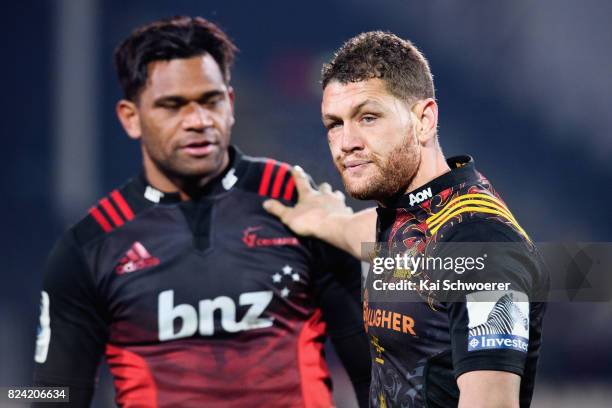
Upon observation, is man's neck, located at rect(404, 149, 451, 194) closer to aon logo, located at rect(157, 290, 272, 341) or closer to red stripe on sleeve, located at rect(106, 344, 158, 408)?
aon logo, located at rect(157, 290, 272, 341)

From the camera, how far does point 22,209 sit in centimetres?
579

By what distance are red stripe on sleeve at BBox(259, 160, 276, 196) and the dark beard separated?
974mm

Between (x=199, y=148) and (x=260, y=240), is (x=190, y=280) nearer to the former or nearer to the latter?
(x=260, y=240)

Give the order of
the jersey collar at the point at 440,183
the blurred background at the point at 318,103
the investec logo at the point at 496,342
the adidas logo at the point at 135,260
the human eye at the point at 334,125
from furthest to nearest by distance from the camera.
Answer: the blurred background at the point at 318,103
the adidas logo at the point at 135,260
the human eye at the point at 334,125
the jersey collar at the point at 440,183
the investec logo at the point at 496,342

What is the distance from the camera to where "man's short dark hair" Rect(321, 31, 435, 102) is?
2.56 meters

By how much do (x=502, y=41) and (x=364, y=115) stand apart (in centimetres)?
333

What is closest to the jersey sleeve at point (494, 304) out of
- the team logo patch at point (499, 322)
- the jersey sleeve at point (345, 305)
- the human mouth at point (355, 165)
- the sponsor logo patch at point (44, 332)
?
the team logo patch at point (499, 322)

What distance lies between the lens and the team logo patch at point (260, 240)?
3451mm

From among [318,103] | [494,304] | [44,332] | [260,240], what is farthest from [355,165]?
[318,103]

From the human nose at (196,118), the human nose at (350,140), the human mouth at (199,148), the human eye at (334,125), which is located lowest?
the human nose at (350,140)

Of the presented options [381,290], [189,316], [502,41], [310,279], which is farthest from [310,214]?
[502,41]

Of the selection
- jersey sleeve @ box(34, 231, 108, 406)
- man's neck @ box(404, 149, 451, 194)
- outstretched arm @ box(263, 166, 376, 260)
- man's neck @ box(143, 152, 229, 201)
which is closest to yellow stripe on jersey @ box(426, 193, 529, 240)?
man's neck @ box(404, 149, 451, 194)

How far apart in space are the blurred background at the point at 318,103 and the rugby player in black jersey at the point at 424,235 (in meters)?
2.75

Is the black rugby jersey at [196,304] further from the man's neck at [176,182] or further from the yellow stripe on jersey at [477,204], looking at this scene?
the yellow stripe on jersey at [477,204]
